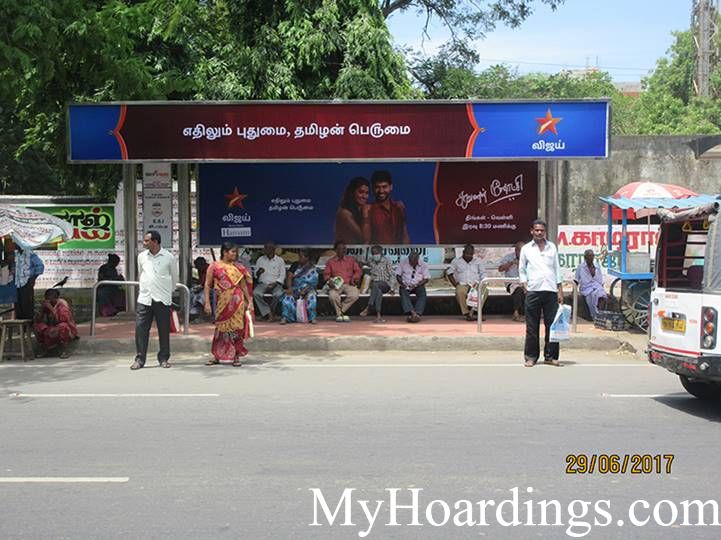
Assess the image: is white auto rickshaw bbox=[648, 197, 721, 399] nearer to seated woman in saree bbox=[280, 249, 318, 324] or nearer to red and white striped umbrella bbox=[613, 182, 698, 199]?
red and white striped umbrella bbox=[613, 182, 698, 199]

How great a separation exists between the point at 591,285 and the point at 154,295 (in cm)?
738

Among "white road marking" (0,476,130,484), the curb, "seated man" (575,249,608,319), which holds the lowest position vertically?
"white road marking" (0,476,130,484)

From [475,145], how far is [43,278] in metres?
11.7

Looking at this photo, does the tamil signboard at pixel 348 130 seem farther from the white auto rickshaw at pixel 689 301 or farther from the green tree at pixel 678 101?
the green tree at pixel 678 101

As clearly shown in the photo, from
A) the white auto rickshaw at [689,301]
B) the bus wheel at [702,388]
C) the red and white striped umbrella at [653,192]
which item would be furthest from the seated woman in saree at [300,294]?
the bus wheel at [702,388]

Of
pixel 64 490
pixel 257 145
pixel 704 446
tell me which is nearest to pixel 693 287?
pixel 704 446

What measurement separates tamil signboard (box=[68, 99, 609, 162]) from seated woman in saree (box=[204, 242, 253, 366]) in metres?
2.91

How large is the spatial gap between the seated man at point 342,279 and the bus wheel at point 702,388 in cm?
668

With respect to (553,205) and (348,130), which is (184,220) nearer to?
(348,130)

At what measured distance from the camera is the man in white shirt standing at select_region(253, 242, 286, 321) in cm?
1440

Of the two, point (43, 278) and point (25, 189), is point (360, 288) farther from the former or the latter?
point (25, 189)

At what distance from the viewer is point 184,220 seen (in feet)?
47.6

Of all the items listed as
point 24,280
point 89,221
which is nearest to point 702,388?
point 24,280

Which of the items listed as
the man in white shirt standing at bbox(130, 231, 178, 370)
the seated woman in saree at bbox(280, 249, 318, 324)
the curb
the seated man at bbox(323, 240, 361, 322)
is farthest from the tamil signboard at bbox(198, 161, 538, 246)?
the man in white shirt standing at bbox(130, 231, 178, 370)
